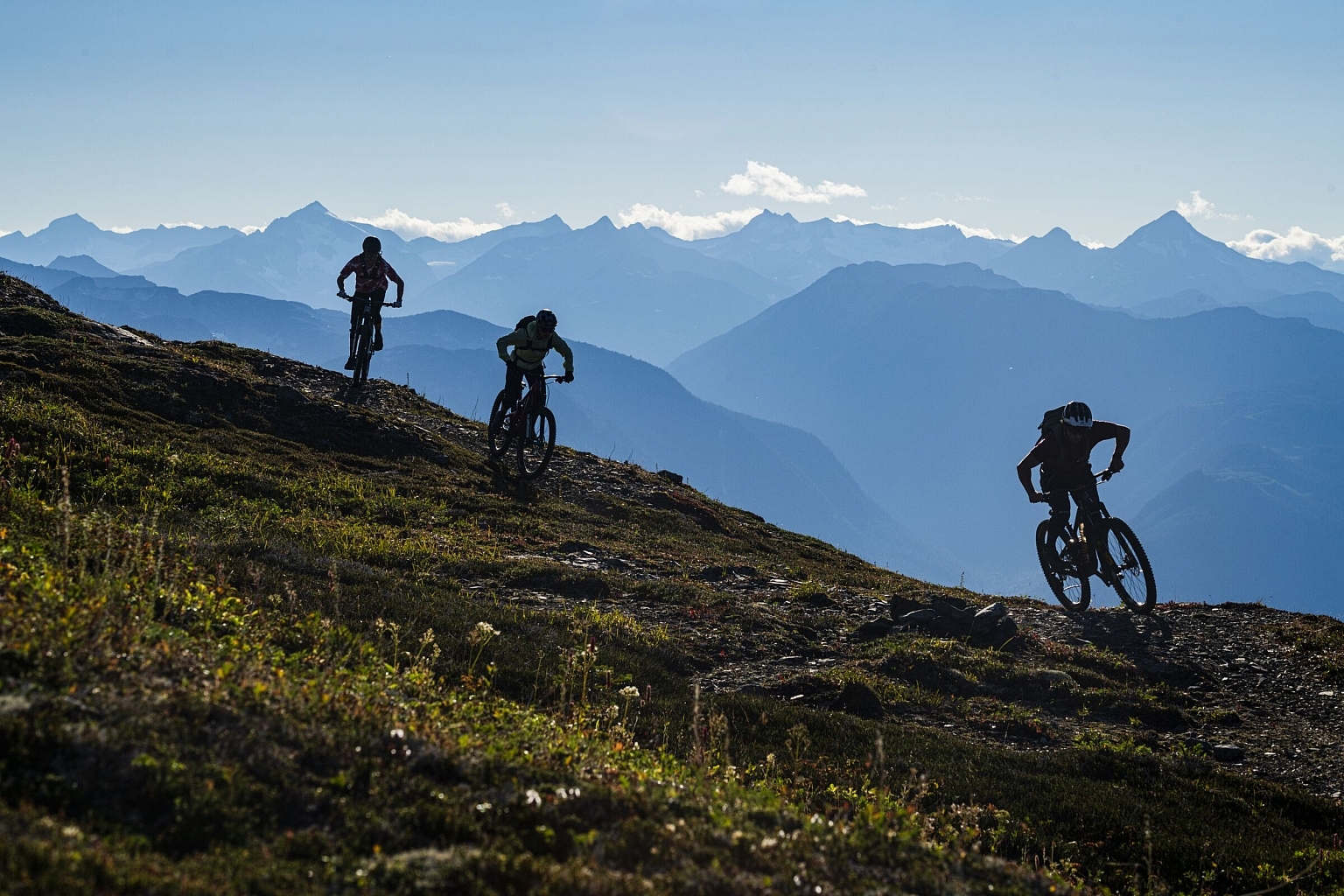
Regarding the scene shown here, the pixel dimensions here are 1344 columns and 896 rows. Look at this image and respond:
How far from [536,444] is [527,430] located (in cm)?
52

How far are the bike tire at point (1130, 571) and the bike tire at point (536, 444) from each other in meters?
11.5

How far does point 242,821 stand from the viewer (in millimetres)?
4270

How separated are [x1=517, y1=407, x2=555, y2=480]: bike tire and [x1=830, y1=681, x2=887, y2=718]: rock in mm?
11000

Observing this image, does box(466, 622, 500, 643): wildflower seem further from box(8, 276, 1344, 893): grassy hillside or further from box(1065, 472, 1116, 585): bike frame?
box(1065, 472, 1116, 585): bike frame

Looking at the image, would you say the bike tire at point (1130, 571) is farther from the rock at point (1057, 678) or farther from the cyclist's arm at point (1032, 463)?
the rock at point (1057, 678)

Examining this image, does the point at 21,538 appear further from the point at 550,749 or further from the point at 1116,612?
the point at 1116,612

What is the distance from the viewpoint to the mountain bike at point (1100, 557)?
1564 centimetres

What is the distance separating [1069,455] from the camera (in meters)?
16.2

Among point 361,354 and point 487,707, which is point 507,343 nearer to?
point 361,354

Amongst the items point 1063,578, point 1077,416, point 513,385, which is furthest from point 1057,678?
point 513,385

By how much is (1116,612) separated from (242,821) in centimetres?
1576

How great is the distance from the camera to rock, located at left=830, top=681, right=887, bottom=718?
10.9 metres

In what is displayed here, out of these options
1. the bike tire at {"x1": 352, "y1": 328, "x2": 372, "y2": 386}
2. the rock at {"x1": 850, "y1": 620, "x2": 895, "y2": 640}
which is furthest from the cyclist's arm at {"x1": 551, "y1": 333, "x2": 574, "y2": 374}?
the rock at {"x1": 850, "y1": 620, "x2": 895, "y2": 640}

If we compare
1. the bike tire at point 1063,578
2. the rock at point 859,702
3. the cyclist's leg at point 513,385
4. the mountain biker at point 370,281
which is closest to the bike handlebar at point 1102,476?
the bike tire at point 1063,578
